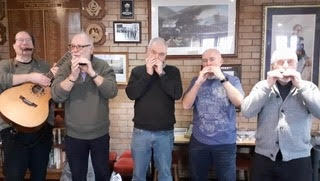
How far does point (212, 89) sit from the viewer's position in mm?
2463

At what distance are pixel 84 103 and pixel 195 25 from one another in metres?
1.50

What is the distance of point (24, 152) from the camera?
243 cm

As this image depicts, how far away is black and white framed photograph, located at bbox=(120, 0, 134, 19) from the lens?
11.0 ft

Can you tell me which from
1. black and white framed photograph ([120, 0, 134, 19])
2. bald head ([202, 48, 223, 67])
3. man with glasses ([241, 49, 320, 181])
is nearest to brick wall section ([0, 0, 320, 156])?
black and white framed photograph ([120, 0, 134, 19])

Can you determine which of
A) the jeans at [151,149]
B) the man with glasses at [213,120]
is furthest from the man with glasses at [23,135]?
the man with glasses at [213,120]

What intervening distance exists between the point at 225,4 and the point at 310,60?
0.98m

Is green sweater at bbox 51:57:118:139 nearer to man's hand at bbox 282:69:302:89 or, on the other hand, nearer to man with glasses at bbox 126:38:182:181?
man with glasses at bbox 126:38:182:181

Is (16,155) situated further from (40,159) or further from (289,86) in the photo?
(289,86)

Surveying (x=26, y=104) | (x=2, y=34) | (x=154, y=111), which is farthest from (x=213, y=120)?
(x=2, y=34)

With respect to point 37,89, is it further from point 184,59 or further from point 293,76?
point 293,76

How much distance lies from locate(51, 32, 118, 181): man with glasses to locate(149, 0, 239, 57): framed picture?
1104 millimetres

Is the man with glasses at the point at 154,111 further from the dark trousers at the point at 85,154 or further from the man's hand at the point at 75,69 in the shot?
the man's hand at the point at 75,69

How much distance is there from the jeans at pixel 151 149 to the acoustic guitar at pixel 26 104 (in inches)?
27.8

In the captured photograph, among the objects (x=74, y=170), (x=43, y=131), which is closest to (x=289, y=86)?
(x=74, y=170)
